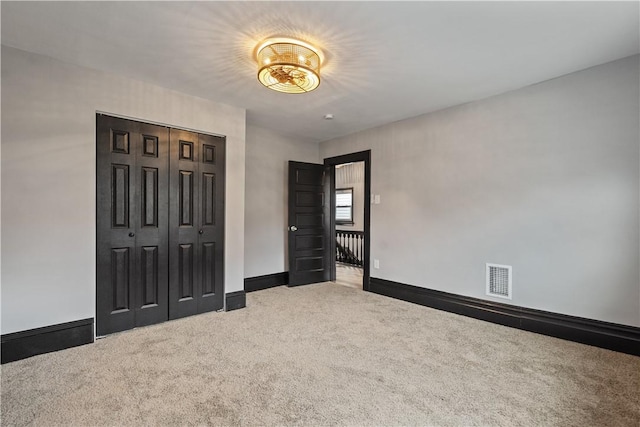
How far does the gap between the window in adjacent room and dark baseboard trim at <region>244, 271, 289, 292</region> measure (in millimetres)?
3259

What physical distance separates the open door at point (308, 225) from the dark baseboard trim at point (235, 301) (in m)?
1.28

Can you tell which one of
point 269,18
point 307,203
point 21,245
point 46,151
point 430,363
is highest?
point 269,18

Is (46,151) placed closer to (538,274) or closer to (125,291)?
(125,291)

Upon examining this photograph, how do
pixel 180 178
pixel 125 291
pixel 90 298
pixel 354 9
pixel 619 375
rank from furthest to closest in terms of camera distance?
pixel 180 178 → pixel 125 291 → pixel 90 298 → pixel 619 375 → pixel 354 9

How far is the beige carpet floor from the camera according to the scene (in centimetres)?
178

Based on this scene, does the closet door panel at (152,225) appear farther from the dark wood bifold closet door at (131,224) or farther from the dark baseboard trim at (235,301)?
the dark baseboard trim at (235,301)

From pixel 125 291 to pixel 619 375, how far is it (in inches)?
165

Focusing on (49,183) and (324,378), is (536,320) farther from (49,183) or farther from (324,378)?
(49,183)

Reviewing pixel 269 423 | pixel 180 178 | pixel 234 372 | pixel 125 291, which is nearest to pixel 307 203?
pixel 180 178

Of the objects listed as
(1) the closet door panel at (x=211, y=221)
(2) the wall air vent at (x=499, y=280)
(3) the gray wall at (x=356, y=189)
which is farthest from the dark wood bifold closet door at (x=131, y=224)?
(3) the gray wall at (x=356, y=189)

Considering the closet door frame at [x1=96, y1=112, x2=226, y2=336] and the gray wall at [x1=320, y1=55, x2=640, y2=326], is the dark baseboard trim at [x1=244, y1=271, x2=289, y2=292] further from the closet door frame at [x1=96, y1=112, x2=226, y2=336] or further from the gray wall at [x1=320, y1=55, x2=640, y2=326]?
the gray wall at [x1=320, y1=55, x2=640, y2=326]

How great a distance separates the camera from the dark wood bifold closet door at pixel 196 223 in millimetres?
3355

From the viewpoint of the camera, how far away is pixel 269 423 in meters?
1.70

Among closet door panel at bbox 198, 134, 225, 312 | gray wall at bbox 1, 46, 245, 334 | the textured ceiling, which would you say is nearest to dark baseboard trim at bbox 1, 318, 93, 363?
gray wall at bbox 1, 46, 245, 334
